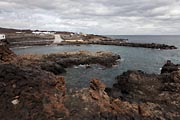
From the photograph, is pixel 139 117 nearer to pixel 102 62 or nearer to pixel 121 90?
pixel 121 90

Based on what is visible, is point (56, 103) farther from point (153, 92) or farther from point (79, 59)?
point (79, 59)

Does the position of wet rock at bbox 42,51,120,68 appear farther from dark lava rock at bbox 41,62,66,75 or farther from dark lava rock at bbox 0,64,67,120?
dark lava rock at bbox 0,64,67,120

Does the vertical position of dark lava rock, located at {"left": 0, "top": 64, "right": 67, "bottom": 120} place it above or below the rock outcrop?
above

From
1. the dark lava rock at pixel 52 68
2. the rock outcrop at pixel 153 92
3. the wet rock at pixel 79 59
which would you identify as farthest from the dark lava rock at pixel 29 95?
the wet rock at pixel 79 59

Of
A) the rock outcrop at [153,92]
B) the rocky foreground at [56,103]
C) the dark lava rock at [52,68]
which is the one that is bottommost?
the dark lava rock at [52,68]

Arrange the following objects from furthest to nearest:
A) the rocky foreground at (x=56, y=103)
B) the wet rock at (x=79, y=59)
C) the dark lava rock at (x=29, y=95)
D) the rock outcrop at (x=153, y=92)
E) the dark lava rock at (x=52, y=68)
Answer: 1. the wet rock at (x=79, y=59)
2. the dark lava rock at (x=52, y=68)
3. the rock outcrop at (x=153, y=92)
4. the rocky foreground at (x=56, y=103)
5. the dark lava rock at (x=29, y=95)

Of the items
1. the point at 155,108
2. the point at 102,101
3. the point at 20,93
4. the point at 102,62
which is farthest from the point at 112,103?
the point at 102,62

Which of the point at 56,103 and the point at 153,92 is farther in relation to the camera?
the point at 153,92

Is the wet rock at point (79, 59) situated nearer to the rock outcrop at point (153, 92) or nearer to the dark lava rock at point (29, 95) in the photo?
the rock outcrop at point (153, 92)

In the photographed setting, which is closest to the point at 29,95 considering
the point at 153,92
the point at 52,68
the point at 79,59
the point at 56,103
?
the point at 56,103

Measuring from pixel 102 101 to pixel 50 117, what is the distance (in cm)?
480

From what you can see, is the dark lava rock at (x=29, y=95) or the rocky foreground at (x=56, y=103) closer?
the dark lava rock at (x=29, y=95)

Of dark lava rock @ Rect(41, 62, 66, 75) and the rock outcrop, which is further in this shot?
dark lava rock @ Rect(41, 62, 66, 75)

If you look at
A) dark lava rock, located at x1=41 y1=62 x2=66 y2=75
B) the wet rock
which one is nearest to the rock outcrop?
dark lava rock, located at x1=41 y1=62 x2=66 y2=75
